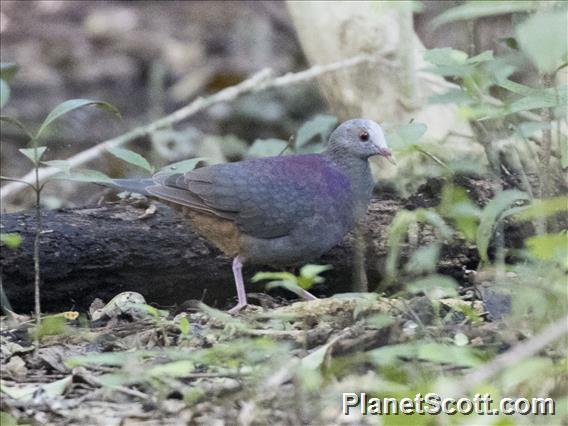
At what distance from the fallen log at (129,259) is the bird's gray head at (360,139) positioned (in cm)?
35

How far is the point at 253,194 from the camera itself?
5070 millimetres

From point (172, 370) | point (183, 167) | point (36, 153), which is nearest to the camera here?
point (172, 370)

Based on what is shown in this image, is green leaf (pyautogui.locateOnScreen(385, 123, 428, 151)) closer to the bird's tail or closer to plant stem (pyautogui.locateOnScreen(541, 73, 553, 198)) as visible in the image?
plant stem (pyautogui.locateOnScreen(541, 73, 553, 198))

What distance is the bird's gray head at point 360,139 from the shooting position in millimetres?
5344

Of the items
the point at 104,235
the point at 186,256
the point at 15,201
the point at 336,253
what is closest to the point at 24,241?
the point at 104,235

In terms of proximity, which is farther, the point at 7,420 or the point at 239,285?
the point at 239,285

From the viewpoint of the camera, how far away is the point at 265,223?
5.09 metres

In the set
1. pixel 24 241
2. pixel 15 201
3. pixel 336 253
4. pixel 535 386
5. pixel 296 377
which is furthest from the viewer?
pixel 15 201

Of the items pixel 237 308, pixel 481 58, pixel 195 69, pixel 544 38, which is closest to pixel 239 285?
pixel 237 308

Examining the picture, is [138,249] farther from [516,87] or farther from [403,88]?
[403,88]

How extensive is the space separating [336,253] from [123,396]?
1.83 m

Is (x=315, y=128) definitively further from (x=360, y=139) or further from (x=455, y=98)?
(x=455, y=98)

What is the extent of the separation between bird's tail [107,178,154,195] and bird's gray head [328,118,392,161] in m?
0.89

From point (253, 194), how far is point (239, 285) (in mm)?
397
